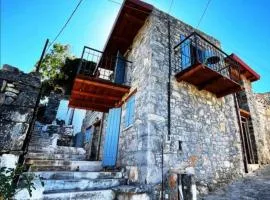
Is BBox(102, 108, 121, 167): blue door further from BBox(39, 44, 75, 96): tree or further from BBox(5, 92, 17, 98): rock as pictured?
BBox(39, 44, 75, 96): tree

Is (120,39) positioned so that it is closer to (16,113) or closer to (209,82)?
(209,82)

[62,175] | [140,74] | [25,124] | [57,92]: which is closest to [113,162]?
[62,175]

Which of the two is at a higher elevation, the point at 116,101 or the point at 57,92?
the point at 57,92

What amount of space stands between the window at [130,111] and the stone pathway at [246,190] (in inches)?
111

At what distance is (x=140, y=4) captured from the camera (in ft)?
19.7

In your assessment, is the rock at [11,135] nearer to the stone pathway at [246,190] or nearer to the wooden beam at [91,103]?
the wooden beam at [91,103]

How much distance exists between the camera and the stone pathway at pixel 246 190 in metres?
4.23

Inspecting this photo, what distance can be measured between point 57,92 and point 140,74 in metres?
12.5

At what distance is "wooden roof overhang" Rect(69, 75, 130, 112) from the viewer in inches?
224

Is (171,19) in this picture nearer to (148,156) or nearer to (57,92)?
(148,156)

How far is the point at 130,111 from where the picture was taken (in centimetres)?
561

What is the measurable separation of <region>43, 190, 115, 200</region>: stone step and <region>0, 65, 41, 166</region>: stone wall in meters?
1.11

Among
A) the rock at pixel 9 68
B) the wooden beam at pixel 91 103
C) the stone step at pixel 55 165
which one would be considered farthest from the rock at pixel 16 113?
the wooden beam at pixel 91 103

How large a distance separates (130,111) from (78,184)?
2.56 m
